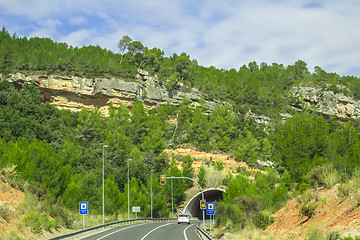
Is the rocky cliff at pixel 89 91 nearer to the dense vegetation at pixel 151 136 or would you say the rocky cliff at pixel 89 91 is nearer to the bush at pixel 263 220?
the dense vegetation at pixel 151 136

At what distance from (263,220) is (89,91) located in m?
78.0

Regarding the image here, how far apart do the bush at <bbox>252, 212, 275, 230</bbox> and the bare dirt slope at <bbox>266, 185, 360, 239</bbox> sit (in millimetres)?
467

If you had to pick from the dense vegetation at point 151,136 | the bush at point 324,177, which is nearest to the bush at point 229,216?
the dense vegetation at point 151,136

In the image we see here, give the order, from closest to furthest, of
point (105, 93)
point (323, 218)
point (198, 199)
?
point (323, 218) → point (198, 199) → point (105, 93)

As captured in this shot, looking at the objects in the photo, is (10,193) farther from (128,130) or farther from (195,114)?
(195,114)

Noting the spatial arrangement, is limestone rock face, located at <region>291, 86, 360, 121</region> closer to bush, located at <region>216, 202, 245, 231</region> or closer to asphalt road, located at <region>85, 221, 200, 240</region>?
bush, located at <region>216, 202, 245, 231</region>

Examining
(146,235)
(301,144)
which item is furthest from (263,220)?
(301,144)

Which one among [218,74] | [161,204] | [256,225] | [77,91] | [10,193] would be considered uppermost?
[218,74]

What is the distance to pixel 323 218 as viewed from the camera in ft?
54.6

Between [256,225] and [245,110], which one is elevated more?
[245,110]

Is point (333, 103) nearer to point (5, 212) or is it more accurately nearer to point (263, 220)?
point (263, 220)

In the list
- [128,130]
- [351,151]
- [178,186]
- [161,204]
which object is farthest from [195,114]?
[351,151]

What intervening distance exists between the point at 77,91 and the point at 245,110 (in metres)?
51.4

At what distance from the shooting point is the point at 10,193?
84.1 ft
